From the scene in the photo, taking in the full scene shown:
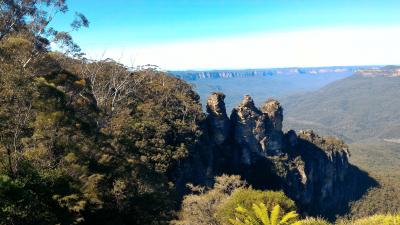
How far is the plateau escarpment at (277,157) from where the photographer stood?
106 meters

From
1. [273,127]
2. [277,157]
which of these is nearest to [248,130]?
[273,127]

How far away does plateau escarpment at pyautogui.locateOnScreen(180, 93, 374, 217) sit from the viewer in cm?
10622

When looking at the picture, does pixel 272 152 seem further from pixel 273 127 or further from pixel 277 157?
pixel 273 127

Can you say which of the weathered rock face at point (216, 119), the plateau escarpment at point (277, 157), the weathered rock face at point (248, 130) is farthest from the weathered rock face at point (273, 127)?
the weathered rock face at point (216, 119)

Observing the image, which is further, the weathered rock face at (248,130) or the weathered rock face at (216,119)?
the weathered rock face at (248,130)

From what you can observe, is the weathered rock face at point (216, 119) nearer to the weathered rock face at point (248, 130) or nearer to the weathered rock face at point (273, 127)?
the weathered rock face at point (248, 130)

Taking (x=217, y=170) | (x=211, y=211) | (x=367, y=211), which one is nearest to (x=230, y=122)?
(x=217, y=170)

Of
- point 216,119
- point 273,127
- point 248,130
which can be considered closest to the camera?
point 216,119

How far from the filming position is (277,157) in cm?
12244

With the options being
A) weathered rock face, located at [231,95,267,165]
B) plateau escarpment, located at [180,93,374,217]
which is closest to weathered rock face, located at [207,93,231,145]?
plateau escarpment, located at [180,93,374,217]

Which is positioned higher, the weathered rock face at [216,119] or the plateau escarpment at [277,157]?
the weathered rock face at [216,119]

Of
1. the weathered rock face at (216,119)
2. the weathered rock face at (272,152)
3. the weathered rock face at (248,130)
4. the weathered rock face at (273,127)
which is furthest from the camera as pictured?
Answer: the weathered rock face at (273,127)

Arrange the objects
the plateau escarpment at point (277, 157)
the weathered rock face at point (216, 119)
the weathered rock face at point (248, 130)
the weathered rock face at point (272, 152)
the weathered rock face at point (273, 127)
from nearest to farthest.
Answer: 1. the weathered rock face at point (216, 119)
2. the plateau escarpment at point (277, 157)
3. the weathered rock face at point (272, 152)
4. the weathered rock face at point (248, 130)
5. the weathered rock face at point (273, 127)

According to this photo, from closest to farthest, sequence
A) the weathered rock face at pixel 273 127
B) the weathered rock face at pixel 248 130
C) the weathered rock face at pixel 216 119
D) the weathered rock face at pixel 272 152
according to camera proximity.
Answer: the weathered rock face at pixel 216 119, the weathered rock face at pixel 272 152, the weathered rock face at pixel 248 130, the weathered rock face at pixel 273 127
